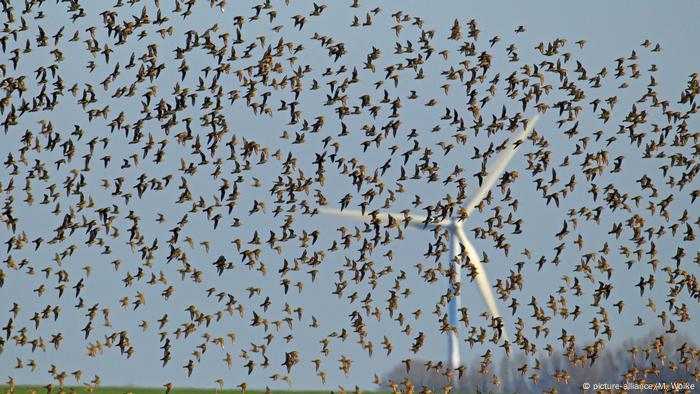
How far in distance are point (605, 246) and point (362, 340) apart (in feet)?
40.7

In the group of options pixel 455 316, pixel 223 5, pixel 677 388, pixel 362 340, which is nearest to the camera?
pixel 223 5

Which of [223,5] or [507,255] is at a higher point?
[223,5]

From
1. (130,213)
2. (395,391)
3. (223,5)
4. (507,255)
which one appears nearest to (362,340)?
(395,391)

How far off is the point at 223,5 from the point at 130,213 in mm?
11312

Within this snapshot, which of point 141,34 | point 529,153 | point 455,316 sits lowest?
point 455,316

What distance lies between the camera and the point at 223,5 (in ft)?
205

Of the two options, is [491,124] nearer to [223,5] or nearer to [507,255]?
[507,255]

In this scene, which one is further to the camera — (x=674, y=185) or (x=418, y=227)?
(x=418, y=227)

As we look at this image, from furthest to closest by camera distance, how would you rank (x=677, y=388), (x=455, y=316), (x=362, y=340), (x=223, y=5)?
(x=455, y=316) → (x=677, y=388) → (x=362, y=340) → (x=223, y=5)

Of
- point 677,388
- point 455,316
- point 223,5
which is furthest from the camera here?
point 455,316

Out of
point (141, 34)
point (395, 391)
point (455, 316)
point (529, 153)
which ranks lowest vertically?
point (395, 391)

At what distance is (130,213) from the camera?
222 feet

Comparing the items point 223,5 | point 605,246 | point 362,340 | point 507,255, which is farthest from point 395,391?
point 223,5

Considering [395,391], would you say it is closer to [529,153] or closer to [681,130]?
[529,153]
